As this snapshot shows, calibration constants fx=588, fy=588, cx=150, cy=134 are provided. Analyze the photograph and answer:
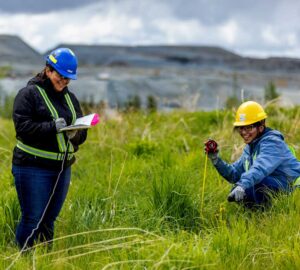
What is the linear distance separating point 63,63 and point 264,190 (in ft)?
6.28

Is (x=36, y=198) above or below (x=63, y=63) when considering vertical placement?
below

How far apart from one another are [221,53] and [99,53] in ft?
33.7

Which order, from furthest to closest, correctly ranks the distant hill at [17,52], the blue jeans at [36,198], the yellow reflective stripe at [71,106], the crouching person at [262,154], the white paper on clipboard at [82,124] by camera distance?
the distant hill at [17,52]
the crouching person at [262,154]
the yellow reflective stripe at [71,106]
the blue jeans at [36,198]
the white paper on clipboard at [82,124]

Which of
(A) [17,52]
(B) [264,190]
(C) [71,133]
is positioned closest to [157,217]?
(B) [264,190]

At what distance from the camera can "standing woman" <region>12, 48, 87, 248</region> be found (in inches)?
161

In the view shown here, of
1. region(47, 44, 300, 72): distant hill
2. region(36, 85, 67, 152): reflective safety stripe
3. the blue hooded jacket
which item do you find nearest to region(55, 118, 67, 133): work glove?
region(36, 85, 67, 152): reflective safety stripe

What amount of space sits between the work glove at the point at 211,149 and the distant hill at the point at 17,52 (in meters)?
30.4

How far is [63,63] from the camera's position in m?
4.11

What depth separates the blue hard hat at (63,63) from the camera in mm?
4102

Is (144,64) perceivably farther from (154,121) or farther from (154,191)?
(154,191)

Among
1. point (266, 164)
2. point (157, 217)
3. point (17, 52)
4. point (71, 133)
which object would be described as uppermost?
point (17, 52)

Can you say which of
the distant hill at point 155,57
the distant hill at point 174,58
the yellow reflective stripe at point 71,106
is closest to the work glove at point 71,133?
the yellow reflective stripe at point 71,106

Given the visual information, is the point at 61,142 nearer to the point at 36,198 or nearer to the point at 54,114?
the point at 54,114

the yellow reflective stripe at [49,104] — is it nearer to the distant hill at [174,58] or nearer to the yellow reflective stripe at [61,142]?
the yellow reflective stripe at [61,142]
